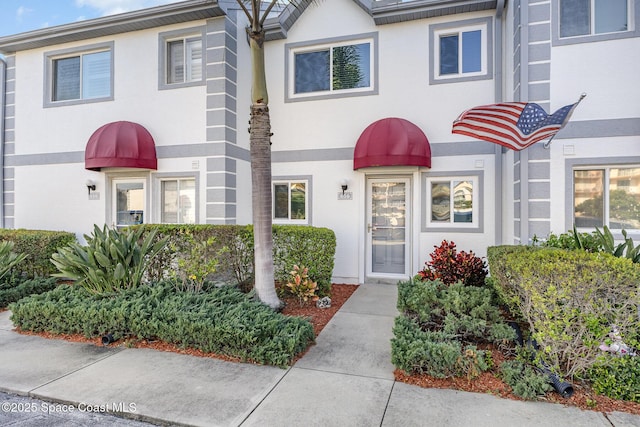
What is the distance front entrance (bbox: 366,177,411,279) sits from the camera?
29.1ft

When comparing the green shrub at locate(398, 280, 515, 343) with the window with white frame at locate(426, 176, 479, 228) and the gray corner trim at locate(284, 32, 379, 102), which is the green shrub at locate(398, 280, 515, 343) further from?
the gray corner trim at locate(284, 32, 379, 102)

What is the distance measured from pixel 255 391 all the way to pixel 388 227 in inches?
240

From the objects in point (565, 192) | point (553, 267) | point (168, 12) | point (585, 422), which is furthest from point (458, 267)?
point (168, 12)

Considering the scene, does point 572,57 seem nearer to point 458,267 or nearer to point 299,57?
point 458,267

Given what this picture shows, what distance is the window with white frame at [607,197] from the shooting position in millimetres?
6379

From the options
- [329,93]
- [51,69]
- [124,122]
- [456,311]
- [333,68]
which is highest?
[51,69]

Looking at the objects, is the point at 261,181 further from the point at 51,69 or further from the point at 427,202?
the point at 51,69

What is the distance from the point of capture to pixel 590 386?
3680 millimetres

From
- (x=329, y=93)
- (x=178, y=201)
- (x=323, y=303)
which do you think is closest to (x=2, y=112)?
(x=178, y=201)

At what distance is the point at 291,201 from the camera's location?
9555mm

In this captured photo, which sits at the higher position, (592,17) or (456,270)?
(592,17)

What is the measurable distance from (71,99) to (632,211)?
14.5m

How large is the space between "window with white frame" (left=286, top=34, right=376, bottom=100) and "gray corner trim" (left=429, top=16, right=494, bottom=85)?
1471mm

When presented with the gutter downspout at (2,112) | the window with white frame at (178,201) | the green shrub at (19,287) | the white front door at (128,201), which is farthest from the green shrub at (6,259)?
the gutter downspout at (2,112)
